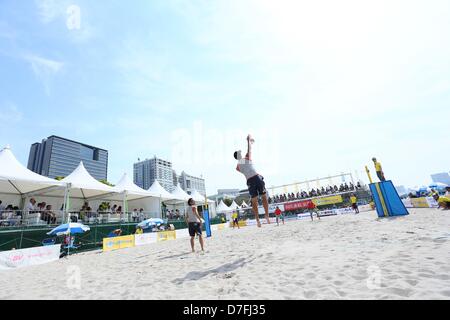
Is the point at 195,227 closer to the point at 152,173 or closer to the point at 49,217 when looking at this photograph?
the point at 49,217

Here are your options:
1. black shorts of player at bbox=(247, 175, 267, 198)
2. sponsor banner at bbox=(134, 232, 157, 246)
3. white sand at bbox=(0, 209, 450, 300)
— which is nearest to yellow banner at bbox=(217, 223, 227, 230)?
sponsor banner at bbox=(134, 232, 157, 246)

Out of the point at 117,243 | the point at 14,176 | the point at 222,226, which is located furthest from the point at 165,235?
the point at 222,226

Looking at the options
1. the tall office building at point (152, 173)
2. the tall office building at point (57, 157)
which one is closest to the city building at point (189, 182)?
the tall office building at point (152, 173)

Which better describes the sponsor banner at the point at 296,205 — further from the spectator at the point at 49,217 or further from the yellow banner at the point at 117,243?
the spectator at the point at 49,217

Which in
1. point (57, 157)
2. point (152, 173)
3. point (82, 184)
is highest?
point (57, 157)

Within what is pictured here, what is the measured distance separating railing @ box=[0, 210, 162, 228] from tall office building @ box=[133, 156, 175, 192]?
109m

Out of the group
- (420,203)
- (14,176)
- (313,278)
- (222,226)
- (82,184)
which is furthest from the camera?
(222,226)

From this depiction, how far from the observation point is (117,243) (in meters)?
13.7

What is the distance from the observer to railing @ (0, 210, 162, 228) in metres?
11.7

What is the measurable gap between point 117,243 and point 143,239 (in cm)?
218

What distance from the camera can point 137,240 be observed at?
15.1 meters
